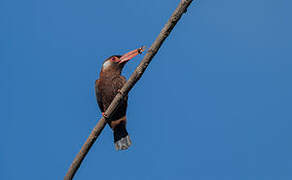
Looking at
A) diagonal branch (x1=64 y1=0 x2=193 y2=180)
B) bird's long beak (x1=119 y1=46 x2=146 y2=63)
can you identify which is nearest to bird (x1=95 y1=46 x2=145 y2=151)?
bird's long beak (x1=119 y1=46 x2=146 y2=63)

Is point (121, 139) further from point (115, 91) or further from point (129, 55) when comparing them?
point (129, 55)

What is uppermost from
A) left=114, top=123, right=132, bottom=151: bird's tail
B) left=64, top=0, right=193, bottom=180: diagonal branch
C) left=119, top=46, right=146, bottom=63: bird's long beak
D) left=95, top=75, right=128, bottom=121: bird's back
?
left=119, top=46, right=146, bottom=63: bird's long beak

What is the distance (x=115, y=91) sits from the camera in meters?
6.99

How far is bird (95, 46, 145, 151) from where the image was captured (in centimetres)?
704

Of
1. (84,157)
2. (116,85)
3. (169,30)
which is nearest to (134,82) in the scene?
(169,30)

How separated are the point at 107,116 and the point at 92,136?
31 cm

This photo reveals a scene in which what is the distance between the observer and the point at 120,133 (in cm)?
754

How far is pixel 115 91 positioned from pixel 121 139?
1.11 m

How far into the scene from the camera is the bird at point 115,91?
7035 mm

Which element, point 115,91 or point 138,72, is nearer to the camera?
point 138,72

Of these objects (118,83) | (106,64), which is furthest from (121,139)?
(106,64)

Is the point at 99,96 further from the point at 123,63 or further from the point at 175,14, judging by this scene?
the point at 175,14

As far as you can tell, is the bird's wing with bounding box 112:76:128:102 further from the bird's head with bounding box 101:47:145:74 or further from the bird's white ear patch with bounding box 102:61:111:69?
the bird's white ear patch with bounding box 102:61:111:69

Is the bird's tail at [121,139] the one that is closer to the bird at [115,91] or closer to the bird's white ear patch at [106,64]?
the bird at [115,91]
